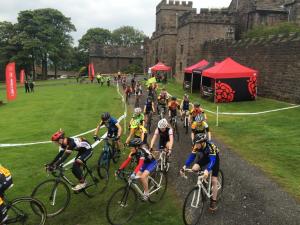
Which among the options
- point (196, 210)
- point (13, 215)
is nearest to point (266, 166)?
point (196, 210)

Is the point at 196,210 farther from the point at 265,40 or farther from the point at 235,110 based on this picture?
the point at 265,40

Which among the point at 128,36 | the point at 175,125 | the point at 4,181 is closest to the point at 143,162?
the point at 4,181

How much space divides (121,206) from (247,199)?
3632 mm

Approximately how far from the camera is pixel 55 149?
13.7 metres

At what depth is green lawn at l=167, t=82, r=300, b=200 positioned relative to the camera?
10477 mm

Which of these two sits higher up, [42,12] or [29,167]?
[42,12]

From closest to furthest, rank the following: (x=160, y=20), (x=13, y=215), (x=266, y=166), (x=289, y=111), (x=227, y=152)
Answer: (x=13, y=215) → (x=266, y=166) → (x=227, y=152) → (x=289, y=111) → (x=160, y=20)

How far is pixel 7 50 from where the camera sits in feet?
203

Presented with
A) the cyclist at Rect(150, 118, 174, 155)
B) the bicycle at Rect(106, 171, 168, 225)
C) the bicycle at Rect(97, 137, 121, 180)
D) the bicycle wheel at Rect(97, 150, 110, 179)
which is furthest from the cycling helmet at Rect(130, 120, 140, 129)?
the bicycle at Rect(106, 171, 168, 225)

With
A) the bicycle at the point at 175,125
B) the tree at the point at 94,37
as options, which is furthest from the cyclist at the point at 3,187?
the tree at the point at 94,37

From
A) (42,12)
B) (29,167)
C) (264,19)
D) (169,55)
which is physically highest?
(42,12)

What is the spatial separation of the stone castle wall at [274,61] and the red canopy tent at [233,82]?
1314 mm

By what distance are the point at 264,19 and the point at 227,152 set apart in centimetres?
2993

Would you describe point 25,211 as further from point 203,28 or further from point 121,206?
point 203,28
